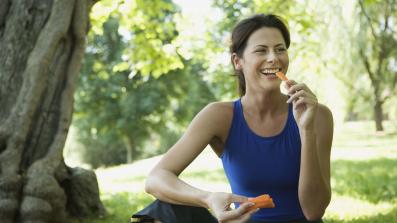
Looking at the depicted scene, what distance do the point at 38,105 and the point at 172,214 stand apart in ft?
8.55

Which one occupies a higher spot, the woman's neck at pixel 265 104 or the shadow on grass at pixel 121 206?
the woman's neck at pixel 265 104

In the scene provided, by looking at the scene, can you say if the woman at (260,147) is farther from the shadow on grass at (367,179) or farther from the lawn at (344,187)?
the shadow on grass at (367,179)

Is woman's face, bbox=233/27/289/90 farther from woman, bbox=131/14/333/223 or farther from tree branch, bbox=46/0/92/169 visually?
tree branch, bbox=46/0/92/169

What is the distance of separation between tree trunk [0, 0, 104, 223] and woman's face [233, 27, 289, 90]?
7.77 ft

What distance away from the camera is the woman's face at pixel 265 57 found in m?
2.47

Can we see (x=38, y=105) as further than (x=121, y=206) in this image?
No

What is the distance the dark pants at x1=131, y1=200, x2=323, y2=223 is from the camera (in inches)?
90.9

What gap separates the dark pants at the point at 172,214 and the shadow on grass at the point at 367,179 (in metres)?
3.66

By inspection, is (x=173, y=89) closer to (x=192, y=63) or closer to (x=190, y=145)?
(x=192, y=63)

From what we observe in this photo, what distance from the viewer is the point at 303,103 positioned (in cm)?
222

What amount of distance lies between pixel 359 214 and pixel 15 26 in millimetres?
3531


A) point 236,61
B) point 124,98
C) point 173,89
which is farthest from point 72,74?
point 173,89

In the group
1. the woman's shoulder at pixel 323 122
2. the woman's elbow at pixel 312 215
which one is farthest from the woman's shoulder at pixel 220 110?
the woman's elbow at pixel 312 215

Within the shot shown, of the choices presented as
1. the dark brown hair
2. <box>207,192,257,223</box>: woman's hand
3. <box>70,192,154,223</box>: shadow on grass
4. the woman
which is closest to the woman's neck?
the woman
